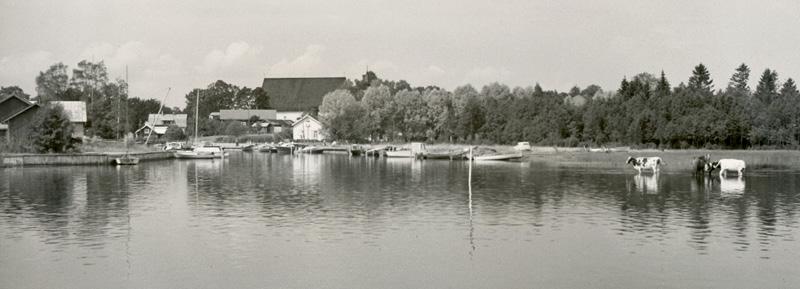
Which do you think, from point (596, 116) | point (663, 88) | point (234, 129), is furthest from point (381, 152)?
point (234, 129)

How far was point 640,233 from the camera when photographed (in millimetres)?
29766

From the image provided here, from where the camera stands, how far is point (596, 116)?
135125 millimetres

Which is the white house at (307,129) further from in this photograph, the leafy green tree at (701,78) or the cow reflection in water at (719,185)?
the cow reflection in water at (719,185)

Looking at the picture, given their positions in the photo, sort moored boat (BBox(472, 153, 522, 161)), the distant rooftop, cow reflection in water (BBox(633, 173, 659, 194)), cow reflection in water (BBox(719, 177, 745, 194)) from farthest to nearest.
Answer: the distant rooftop < moored boat (BBox(472, 153, 522, 161)) < cow reflection in water (BBox(633, 173, 659, 194)) < cow reflection in water (BBox(719, 177, 745, 194))

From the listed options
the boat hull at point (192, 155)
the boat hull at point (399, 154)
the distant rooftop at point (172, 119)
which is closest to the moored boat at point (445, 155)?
the boat hull at point (399, 154)

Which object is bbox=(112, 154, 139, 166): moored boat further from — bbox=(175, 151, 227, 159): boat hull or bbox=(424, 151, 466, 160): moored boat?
bbox=(424, 151, 466, 160): moored boat

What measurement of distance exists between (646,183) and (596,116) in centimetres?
8225

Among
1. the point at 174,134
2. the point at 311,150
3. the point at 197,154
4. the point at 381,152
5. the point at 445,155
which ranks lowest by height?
the point at 445,155

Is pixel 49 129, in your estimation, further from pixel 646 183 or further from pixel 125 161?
pixel 646 183

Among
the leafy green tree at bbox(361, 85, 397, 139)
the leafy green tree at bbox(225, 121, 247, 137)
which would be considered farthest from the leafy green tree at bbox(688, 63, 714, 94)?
the leafy green tree at bbox(225, 121, 247, 137)

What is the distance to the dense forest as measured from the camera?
120438 mm

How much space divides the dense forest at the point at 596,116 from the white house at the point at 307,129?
13396 millimetres

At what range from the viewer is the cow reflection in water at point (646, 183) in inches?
1909

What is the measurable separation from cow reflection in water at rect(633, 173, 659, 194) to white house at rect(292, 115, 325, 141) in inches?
4971
